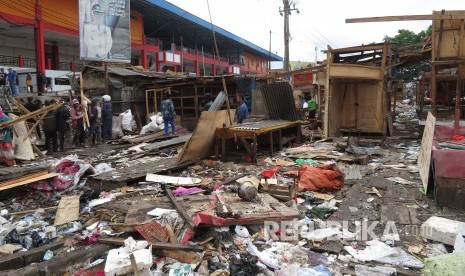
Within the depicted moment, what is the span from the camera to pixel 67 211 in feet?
18.1

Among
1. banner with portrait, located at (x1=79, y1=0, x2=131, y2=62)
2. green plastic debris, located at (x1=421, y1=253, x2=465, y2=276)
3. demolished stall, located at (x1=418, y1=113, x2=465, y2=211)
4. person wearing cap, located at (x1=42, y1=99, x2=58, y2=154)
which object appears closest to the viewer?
green plastic debris, located at (x1=421, y1=253, x2=465, y2=276)

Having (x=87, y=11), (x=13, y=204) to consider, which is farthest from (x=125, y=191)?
(x=87, y=11)

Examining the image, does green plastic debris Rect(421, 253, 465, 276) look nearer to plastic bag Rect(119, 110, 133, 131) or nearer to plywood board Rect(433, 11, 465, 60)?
plywood board Rect(433, 11, 465, 60)

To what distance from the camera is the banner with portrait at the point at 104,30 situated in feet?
53.0

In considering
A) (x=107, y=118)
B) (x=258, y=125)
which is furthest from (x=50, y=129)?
(x=258, y=125)

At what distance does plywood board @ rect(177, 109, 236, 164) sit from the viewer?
8.35 metres

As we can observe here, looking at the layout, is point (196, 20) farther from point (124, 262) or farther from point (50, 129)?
point (124, 262)

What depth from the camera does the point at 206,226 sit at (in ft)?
14.9

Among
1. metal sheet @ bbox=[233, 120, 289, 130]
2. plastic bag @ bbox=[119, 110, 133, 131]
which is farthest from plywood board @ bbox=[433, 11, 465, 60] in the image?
plastic bag @ bbox=[119, 110, 133, 131]

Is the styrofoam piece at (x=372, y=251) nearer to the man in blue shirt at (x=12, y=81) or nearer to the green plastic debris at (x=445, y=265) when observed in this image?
the green plastic debris at (x=445, y=265)

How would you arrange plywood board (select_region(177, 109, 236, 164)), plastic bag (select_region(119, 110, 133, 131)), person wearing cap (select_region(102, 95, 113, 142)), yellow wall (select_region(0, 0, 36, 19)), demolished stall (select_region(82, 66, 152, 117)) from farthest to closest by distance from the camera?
demolished stall (select_region(82, 66, 152, 117)) → yellow wall (select_region(0, 0, 36, 19)) → plastic bag (select_region(119, 110, 133, 131)) → person wearing cap (select_region(102, 95, 113, 142)) → plywood board (select_region(177, 109, 236, 164))

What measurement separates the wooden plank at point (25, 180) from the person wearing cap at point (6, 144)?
235 centimetres

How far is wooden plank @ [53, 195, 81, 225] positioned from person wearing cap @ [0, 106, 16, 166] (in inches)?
139

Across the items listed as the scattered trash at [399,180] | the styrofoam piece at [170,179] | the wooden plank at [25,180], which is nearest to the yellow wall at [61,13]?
the wooden plank at [25,180]
